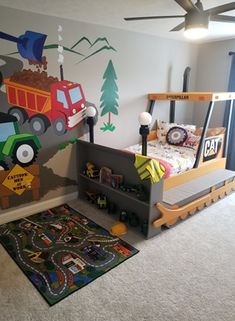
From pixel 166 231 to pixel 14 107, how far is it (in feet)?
6.42

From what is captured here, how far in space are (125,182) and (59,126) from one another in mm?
992

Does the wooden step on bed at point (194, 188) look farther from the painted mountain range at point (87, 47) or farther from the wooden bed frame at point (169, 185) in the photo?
the painted mountain range at point (87, 47)

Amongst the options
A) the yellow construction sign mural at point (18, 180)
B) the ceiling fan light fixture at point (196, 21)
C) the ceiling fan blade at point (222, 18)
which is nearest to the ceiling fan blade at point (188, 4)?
the ceiling fan light fixture at point (196, 21)

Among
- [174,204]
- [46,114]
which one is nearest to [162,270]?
[174,204]

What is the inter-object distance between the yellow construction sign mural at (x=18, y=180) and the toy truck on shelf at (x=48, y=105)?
44 cm

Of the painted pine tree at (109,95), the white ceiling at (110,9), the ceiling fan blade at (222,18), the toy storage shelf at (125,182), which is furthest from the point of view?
the painted pine tree at (109,95)

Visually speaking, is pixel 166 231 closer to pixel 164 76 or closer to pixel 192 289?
pixel 192 289

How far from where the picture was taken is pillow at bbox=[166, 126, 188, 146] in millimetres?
3422

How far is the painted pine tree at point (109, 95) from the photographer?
313 cm

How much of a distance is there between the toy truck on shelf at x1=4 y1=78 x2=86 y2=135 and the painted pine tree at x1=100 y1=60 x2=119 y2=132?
0.31 meters

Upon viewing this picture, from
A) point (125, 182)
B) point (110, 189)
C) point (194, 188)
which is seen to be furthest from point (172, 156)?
point (110, 189)

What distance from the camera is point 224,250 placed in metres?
2.17

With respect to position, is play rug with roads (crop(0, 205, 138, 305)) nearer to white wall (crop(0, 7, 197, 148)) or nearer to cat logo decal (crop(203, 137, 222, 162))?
white wall (crop(0, 7, 197, 148))

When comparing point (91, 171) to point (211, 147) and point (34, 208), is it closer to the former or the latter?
point (34, 208)
